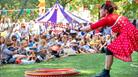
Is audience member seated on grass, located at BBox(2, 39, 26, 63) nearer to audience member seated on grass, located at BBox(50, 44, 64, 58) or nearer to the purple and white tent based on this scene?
audience member seated on grass, located at BBox(50, 44, 64, 58)

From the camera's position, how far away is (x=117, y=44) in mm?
8141

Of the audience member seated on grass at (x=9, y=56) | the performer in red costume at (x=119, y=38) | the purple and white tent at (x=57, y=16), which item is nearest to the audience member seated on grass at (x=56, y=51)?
the audience member seated on grass at (x=9, y=56)

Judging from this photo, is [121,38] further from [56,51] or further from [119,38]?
[56,51]

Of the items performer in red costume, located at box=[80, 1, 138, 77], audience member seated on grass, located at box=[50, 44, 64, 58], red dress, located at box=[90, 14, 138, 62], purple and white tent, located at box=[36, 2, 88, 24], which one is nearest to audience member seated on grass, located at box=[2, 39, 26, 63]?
audience member seated on grass, located at box=[50, 44, 64, 58]

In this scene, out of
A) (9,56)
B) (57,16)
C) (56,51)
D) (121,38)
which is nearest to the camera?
(121,38)

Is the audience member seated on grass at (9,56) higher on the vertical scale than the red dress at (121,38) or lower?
lower

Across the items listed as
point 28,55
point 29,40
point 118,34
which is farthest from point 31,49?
point 118,34

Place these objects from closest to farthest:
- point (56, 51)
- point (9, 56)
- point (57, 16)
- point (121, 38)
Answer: point (121, 38), point (9, 56), point (56, 51), point (57, 16)

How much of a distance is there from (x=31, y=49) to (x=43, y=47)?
0.96 meters

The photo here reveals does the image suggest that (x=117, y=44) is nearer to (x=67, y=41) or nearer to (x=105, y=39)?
(x=67, y=41)

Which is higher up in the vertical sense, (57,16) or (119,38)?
(119,38)

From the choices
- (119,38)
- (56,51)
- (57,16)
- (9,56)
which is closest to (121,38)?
(119,38)

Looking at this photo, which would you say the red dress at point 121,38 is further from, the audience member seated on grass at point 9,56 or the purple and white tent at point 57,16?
the purple and white tent at point 57,16

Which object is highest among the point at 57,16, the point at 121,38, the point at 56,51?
the point at 121,38
